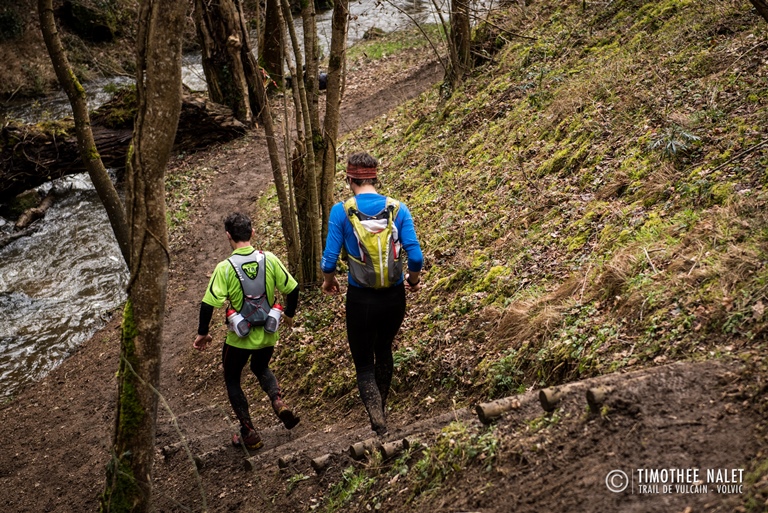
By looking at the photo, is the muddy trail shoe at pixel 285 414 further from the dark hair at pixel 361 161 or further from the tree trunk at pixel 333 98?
the tree trunk at pixel 333 98

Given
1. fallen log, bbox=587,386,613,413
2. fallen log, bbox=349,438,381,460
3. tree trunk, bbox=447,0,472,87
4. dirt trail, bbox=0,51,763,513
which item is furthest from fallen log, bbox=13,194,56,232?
fallen log, bbox=587,386,613,413

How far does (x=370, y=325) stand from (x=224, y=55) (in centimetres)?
1600

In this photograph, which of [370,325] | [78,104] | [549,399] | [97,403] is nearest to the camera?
[549,399]

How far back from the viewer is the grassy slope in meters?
4.66

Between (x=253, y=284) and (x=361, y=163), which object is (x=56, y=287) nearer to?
(x=253, y=284)

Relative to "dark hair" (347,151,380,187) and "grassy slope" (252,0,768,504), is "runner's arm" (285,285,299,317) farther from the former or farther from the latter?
"dark hair" (347,151,380,187)

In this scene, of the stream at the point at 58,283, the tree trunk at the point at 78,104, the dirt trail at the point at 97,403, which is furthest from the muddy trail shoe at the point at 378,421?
the stream at the point at 58,283

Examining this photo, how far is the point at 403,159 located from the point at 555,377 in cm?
856

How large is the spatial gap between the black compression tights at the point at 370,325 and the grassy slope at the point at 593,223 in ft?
2.57

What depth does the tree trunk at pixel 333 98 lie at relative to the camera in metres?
8.30

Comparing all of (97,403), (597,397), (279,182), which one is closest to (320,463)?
(597,397)

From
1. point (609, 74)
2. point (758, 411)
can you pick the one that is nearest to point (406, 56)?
point (609, 74)

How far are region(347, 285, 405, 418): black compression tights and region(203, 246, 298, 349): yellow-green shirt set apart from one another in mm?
1119

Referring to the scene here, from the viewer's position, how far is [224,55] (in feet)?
61.6
